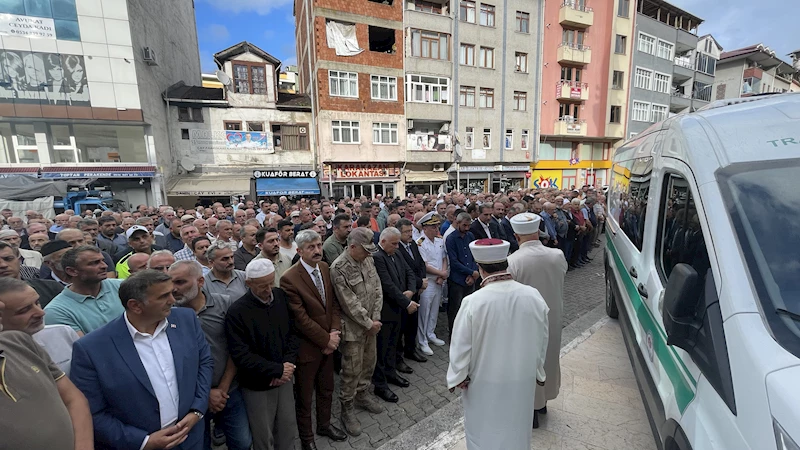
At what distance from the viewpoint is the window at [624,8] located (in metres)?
27.4

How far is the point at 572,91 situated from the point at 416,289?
2785 centimetres

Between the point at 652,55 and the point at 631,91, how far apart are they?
404 centimetres

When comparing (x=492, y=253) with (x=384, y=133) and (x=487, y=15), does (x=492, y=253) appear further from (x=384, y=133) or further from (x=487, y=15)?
(x=487, y=15)

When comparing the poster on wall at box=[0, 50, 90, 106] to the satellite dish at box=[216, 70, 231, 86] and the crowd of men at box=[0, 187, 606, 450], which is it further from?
the crowd of men at box=[0, 187, 606, 450]

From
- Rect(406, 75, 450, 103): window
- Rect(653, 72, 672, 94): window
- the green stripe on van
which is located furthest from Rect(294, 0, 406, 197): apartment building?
Rect(653, 72, 672, 94): window

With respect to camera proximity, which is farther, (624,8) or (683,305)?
(624,8)

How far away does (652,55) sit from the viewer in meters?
29.5

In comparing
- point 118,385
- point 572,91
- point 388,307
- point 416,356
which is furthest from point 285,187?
point 572,91

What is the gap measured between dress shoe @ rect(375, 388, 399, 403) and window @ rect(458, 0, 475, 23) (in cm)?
2449

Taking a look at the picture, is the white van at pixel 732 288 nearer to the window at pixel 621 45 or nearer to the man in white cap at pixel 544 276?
the man in white cap at pixel 544 276

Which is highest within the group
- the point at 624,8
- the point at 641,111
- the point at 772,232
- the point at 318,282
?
the point at 624,8

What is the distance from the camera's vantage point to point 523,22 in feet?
82.1

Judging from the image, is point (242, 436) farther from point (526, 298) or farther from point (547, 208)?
point (547, 208)

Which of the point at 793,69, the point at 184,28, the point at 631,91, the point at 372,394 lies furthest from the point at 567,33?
the point at 793,69
